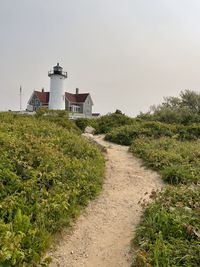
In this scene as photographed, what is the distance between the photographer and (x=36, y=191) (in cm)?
596

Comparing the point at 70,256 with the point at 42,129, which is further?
the point at 42,129

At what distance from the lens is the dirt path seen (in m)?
5.03

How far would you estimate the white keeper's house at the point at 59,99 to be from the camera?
4400cm

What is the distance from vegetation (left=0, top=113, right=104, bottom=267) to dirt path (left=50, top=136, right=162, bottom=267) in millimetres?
270

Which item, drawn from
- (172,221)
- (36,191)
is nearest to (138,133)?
(36,191)

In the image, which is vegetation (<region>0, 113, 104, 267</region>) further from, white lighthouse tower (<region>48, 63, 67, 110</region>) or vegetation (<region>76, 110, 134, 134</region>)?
white lighthouse tower (<region>48, 63, 67, 110</region>)

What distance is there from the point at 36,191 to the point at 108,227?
4.85 feet

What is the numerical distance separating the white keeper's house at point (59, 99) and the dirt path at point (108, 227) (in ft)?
113

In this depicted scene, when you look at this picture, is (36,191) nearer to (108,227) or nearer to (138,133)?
(108,227)

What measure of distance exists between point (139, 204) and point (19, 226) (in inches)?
125

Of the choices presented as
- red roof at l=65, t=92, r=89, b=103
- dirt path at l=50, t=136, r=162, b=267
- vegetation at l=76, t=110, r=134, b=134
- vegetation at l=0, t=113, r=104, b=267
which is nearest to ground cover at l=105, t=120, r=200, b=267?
dirt path at l=50, t=136, r=162, b=267

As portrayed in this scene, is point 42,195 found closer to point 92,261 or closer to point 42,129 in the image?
point 92,261

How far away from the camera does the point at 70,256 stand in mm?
5074

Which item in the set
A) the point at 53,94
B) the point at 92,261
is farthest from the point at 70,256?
the point at 53,94
